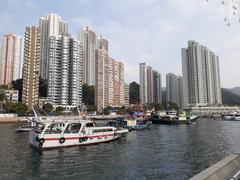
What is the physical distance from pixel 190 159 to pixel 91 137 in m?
17.1

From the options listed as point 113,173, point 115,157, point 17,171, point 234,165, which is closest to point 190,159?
point 115,157

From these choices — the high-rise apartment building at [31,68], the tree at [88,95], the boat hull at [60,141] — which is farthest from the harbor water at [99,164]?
the tree at [88,95]

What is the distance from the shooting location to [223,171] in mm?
11273

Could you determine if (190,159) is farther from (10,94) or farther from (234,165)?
(10,94)

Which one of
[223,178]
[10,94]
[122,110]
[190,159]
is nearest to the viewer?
[223,178]

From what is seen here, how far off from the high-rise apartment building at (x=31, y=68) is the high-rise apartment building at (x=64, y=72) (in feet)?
66.0

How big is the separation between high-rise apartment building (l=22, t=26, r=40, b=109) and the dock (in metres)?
139

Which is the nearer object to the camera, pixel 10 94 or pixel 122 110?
pixel 10 94

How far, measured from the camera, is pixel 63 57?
166 metres

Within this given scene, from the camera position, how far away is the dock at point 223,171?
9.86 meters

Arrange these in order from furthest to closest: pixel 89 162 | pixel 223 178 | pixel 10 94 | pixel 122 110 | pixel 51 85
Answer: pixel 122 110, pixel 51 85, pixel 10 94, pixel 89 162, pixel 223 178

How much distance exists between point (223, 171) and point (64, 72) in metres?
160

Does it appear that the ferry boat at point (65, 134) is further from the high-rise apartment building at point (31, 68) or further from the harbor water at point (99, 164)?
the high-rise apartment building at point (31, 68)

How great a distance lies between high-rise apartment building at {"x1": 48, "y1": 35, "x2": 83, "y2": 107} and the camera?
16400 centimetres
